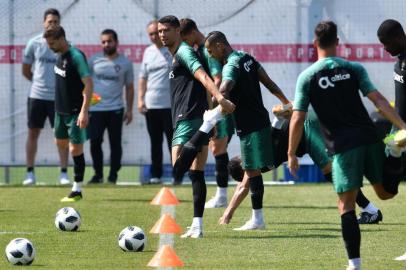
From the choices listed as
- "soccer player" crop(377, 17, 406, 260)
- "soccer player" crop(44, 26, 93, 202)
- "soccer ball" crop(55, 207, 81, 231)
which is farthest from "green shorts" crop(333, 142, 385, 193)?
"soccer player" crop(44, 26, 93, 202)

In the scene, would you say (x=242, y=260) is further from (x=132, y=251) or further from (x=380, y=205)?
(x=380, y=205)

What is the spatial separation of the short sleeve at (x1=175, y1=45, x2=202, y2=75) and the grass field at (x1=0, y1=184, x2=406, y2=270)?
179cm

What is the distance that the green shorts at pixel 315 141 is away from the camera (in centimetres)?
A: 1336

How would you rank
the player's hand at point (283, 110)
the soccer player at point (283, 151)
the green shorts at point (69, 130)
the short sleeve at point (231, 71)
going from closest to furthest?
the short sleeve at point (231, 71)
the player's hand at point (283, 110)
the soccer player at point (283, 151)
the green shorts at point (69, 130)

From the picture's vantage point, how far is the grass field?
1012 centimetres

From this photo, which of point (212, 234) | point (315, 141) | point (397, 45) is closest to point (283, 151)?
point (315, 141)

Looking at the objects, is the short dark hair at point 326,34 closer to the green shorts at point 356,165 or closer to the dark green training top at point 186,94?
the green shorts at point 356,165

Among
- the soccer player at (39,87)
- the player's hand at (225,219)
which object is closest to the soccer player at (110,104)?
the soccer player at (39,87)

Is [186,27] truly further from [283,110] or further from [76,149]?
[76,149]

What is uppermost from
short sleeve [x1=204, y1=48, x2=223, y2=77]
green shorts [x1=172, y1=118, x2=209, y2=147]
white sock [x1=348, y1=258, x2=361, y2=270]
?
short sleeve [x1=204, y1=48, x2=223, y2=77]

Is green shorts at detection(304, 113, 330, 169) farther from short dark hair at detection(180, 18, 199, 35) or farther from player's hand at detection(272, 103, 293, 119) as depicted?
short dark hair at detection(180, 18, 199, 35)

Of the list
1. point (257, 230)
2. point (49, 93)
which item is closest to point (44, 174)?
point (49, 93)

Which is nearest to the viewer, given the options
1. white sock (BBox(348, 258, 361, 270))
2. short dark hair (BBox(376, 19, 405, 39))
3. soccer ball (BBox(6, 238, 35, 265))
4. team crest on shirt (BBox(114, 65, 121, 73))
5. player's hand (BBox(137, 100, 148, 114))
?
white sock (BBox(348, 258, 361, 270))

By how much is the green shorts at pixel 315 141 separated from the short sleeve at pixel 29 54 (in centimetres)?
758
